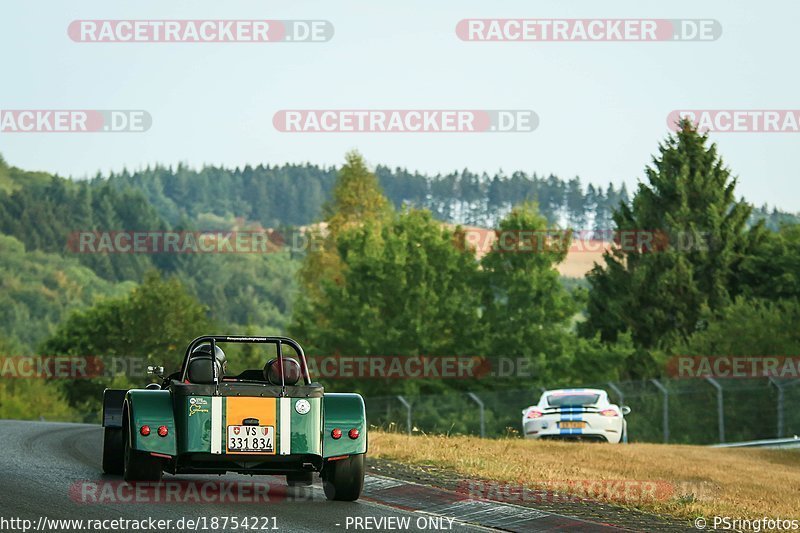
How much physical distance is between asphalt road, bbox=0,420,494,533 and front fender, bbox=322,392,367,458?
0.57m

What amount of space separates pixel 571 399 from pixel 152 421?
53.0 feet

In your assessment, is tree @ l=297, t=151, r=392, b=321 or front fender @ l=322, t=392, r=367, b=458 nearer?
front fender @ l=322, t=392, r=367, b=458

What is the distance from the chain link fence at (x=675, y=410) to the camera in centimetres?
3788

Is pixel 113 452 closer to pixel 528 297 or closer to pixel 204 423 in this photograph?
pixel 204 423

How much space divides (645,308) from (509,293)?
8.68m

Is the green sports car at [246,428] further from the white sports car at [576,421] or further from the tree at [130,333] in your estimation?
the tree at [130,333]

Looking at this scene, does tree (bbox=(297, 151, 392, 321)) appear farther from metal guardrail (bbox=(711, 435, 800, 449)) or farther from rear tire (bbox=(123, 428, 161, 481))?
rear tire (bbox=(123, 428, 161, 481))

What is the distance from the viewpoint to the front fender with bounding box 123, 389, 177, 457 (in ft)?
40.6

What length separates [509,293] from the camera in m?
63.2

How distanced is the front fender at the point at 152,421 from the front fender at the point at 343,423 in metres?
1.53

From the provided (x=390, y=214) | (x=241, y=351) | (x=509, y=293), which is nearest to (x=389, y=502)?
(x=509, y=293)

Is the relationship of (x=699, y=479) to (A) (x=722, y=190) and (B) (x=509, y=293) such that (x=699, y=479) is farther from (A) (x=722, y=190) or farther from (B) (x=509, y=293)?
(A) (x=722, y=190)

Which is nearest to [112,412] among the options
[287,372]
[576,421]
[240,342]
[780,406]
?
[240,342]

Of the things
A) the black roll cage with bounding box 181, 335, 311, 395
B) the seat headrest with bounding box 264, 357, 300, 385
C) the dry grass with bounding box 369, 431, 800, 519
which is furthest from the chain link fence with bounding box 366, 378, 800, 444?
the seat headrest with bounding box 264, 357, 300, 385
